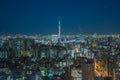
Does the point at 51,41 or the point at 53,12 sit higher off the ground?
the point at 53,12

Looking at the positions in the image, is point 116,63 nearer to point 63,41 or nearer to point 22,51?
point 63,41

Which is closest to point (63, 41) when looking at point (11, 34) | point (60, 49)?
point (60, 49)

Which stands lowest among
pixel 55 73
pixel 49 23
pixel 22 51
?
pixel 55 73

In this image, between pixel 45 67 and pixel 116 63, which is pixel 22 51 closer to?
pixel 45 67

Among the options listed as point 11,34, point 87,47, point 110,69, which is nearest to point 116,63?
point 110,69

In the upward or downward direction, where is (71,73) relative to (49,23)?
downward

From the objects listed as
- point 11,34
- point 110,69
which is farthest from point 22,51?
point 110,69

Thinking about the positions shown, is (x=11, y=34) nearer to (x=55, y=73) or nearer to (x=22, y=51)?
(x=22, y=51)
